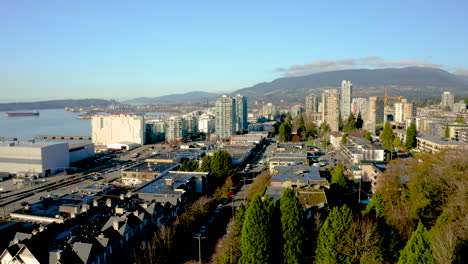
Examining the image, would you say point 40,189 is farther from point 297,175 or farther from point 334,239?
point 334,239

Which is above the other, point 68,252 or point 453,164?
point 453,164

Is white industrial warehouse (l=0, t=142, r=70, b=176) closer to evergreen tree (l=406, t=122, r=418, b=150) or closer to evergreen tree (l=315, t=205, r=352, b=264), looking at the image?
evergreen tree (l=315, t=205, r=352, b=264)

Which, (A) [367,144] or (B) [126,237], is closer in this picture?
(B) [126,237]

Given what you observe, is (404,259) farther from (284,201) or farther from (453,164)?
(453,164)

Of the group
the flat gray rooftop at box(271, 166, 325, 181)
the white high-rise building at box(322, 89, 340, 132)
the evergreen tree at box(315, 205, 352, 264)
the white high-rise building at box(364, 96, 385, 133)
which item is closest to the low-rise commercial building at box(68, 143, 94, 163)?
the flat gray rooftop at box(271, 166, 325, 181)

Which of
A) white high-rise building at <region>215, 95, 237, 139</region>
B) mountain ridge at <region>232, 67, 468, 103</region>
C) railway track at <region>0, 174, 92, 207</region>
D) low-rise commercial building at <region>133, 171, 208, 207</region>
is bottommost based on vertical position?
railway track at <region>0, 174, 92, 207</region>

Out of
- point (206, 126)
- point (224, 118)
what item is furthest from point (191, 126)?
point (224, 118)

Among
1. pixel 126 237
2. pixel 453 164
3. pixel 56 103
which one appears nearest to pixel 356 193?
pixel 453 164
